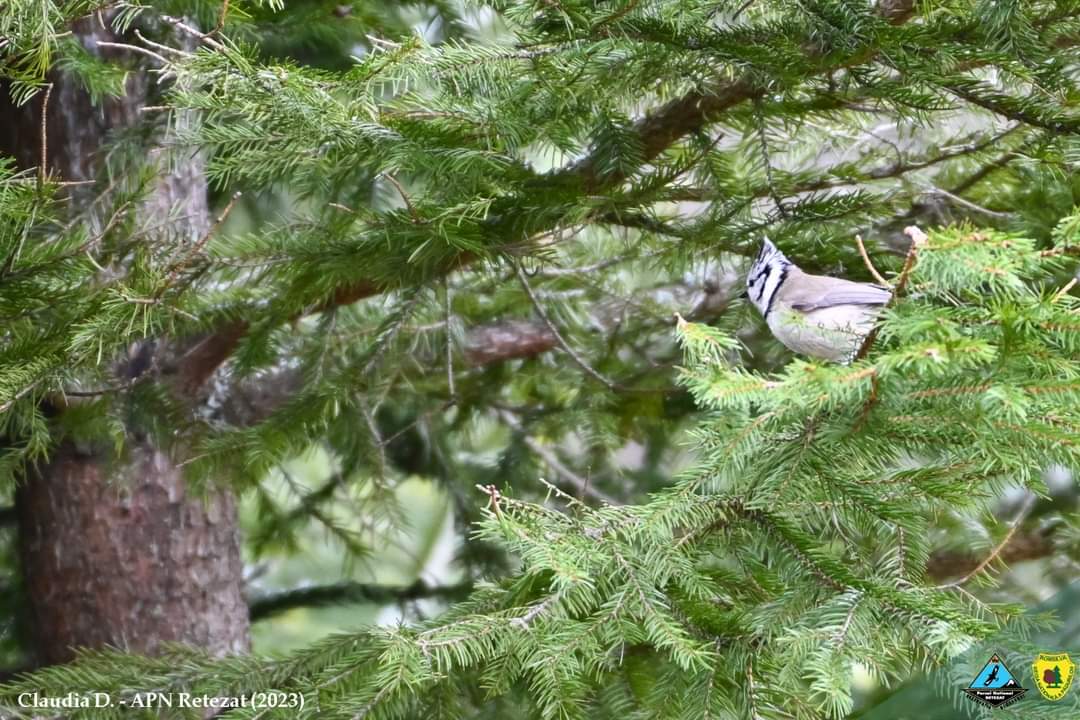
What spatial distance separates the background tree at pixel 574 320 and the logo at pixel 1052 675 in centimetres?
17

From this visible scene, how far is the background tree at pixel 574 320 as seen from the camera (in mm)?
1646

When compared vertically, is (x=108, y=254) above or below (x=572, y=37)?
below

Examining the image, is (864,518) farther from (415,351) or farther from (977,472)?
(415,351)

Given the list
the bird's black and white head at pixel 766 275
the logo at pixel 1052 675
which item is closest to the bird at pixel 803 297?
the bird's black and white head at pixel 766 275

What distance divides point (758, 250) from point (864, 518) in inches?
38.6

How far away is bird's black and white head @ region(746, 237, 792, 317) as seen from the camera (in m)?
2.66

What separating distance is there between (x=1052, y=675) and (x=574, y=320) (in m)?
2.44

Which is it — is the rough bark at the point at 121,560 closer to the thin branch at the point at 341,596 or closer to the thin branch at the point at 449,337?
the thin branch at the point at 341,596

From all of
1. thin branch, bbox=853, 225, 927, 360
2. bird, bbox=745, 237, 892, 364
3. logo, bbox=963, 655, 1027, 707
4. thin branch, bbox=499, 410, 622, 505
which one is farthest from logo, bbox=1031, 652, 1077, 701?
thin branch, bbox=499, 410, 622, 505

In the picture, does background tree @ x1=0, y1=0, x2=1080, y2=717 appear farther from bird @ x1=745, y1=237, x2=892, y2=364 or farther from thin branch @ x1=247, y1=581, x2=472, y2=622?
thin branch @ x1=247, y1=581, x2=472, y2=622

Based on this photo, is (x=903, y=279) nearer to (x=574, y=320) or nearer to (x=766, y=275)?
(x=766, y=275)

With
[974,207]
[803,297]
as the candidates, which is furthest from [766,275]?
[974,207]

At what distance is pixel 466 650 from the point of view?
71.4 inches

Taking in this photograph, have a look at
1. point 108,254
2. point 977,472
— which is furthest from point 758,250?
point 108,254
